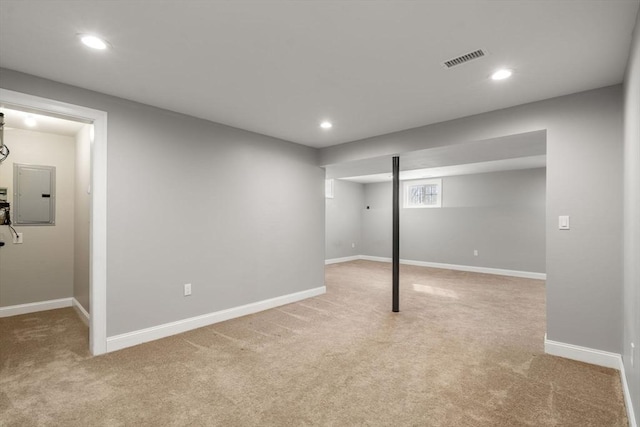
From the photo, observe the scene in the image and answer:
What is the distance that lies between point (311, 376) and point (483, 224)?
6.54 meters

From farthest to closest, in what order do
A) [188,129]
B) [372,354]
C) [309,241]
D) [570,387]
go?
[309,241] → [188,129] → [372,354] → [570,387]

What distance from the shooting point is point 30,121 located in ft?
12.4

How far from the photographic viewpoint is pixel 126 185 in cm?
308

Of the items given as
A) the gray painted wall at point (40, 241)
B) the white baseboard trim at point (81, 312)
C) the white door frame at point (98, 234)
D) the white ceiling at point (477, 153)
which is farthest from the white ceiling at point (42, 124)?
the white ceiling at point (477, 153)

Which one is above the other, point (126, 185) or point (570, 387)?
point (126, 185)

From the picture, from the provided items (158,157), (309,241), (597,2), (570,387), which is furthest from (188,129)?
(570,387)

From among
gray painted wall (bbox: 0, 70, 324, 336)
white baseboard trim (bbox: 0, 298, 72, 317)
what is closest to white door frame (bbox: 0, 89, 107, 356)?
gray painted wall (bbox: 0, 70, 324, 336)

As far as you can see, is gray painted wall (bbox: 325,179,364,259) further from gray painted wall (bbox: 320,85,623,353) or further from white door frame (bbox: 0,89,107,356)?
white door frame (bbox: 0,89,107,356)

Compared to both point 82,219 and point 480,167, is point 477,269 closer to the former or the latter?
point 480,167

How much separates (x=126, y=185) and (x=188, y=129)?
0.95 metres

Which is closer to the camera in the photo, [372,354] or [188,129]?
[372,354]

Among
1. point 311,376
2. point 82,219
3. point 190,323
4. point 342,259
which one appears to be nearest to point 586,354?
point 311,376

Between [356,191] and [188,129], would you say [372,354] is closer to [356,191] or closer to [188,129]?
[188,129]

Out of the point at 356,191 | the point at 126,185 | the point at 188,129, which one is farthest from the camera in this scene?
the point at 356,191
